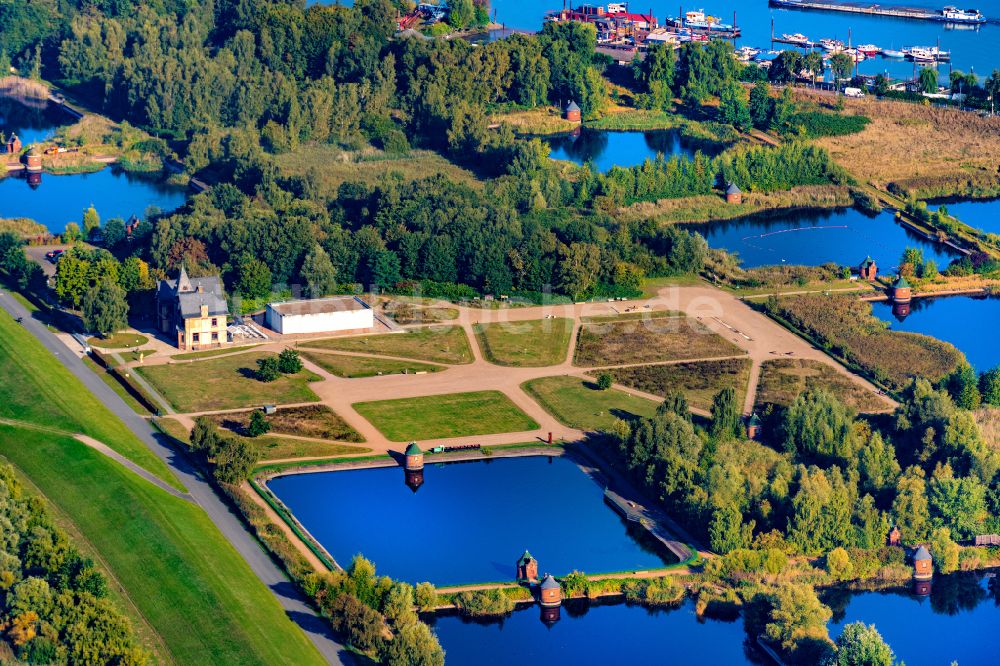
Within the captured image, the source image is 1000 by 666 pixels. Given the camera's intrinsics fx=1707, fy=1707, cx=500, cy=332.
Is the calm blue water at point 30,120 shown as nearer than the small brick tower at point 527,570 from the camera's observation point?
No

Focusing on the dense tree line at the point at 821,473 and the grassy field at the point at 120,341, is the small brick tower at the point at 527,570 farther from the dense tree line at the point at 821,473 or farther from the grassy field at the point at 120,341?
the grassy field at the point at 120,341

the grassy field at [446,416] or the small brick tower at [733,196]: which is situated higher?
the small brick tower at [733,196]

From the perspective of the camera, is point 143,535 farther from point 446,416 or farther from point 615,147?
point 615,147

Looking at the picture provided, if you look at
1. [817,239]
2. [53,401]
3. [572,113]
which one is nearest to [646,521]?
[53,401]

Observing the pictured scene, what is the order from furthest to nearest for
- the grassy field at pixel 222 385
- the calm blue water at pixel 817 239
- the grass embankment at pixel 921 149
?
the grass embankment at pixel 921 149
the calm blue water at pixel 817 239
the grassy field at pixel 222 385

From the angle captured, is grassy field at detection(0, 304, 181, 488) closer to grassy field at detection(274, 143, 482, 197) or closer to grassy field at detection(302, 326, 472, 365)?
grassy field at detection(302, 326, 472, 365)

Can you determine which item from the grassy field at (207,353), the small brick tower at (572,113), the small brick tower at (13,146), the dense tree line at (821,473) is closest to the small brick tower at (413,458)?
the dense tree line at (821,473)

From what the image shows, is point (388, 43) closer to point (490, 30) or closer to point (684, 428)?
point (490, 30)

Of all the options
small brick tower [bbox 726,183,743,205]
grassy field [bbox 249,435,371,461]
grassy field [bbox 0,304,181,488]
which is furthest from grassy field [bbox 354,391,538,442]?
small brick tower [bbox 726,183,743,205]

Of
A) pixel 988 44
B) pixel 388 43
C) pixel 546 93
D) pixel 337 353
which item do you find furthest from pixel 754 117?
pixel 337 353
